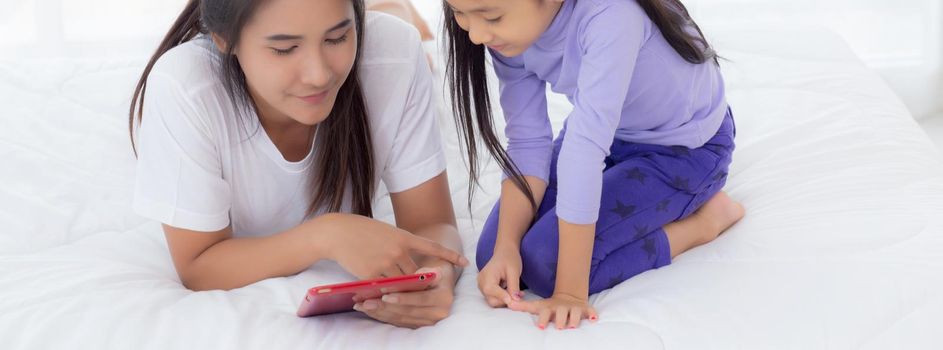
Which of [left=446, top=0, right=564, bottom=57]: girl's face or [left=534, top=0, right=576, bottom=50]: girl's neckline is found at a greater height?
[left=446, top=0, right=564, bottom=57]: girl's face

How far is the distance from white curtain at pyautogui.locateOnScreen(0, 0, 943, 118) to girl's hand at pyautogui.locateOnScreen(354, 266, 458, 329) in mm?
1463

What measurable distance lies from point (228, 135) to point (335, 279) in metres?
0.22

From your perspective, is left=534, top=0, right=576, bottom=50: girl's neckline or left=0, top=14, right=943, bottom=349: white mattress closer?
left=0, top=14, right=943, bottom=349: white mattress

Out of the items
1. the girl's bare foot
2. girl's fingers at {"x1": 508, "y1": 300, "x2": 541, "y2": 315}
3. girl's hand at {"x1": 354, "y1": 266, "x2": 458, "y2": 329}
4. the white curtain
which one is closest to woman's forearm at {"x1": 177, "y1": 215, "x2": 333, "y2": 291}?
girl's hand at {"x1": 354, "y1": 266, "x2": 458, "y2": 329}

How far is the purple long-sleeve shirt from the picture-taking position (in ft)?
→ 3.85

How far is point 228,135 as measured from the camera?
1.28m

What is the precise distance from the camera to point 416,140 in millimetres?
1380

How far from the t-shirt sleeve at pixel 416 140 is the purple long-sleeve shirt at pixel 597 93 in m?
0.10

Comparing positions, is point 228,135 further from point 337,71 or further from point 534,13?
point 534,13

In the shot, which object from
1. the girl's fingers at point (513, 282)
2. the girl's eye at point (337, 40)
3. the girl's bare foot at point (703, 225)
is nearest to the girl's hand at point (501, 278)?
the girl's fingers at point (513, 282)

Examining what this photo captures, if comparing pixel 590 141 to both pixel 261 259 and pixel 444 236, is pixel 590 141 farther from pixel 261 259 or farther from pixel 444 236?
pixel 261 259

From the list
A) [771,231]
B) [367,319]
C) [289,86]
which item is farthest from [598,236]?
[289,86]

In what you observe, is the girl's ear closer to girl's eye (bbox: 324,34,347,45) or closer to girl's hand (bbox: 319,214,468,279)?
girl's eye (bbox: 324,34,347,45)

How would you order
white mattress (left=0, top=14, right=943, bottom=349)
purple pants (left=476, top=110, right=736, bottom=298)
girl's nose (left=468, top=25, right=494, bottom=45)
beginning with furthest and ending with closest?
purple pants (left=476, top=110, right=736, bottom=298) → girl's nose (left=468, top=25, right=494, bottom=45) → white mattress (left=0, top=14, right=943, bottom=349)
